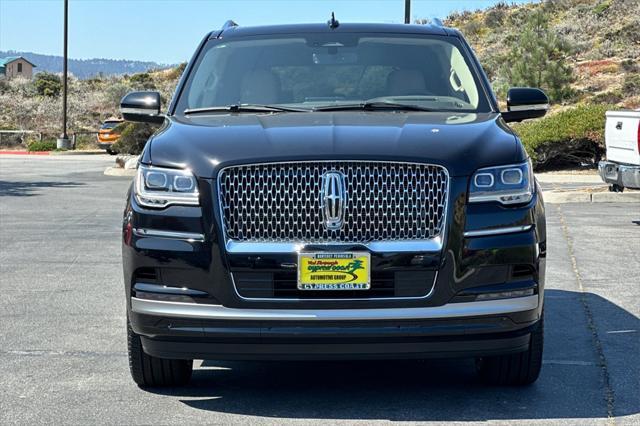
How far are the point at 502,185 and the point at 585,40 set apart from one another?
5548 centimetres

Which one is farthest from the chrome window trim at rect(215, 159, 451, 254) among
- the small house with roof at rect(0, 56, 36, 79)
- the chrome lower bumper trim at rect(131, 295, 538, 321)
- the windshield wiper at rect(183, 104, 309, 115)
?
the small house with roof at rect(0, 56, 36, 79)

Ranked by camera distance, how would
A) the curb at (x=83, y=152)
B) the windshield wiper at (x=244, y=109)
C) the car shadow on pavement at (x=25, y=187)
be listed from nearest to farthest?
the windshield wiper at (x=244, y=109), the car shadow on pavement at (x=25, y=187), the curb at (x=83, y=152)

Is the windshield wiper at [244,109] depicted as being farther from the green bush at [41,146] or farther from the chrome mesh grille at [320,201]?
the green bush at [41,146]

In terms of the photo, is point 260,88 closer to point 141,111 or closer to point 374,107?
point 374,107

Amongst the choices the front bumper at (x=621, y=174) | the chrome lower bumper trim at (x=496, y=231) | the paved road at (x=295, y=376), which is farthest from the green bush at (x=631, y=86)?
the chrome lower bumper trim at (x=496, y=231)

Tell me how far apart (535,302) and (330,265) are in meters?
1.00

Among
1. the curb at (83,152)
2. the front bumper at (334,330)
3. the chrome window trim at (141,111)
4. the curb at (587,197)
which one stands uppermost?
the chrome window trim at (141,111)

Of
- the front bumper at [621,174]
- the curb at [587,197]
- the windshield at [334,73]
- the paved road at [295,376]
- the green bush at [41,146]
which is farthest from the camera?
the green bush at [41,146]

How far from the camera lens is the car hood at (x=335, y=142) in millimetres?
5387

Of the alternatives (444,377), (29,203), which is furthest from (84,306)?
(29,203)

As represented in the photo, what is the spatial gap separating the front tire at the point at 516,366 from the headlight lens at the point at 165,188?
177 cm

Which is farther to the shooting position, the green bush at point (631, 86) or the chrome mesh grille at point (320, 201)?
the green bush at point (631, 86)

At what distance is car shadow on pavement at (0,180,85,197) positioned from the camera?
19.9 m

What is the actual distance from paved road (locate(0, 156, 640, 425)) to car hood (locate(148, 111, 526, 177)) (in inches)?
46.6
